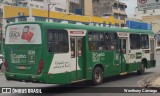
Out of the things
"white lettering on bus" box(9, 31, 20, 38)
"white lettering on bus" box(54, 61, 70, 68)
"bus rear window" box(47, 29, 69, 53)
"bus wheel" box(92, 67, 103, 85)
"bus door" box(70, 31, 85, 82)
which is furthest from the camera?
"bus wheel" box(92, 67, 103, 85)

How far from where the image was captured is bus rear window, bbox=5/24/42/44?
1380 centimetres

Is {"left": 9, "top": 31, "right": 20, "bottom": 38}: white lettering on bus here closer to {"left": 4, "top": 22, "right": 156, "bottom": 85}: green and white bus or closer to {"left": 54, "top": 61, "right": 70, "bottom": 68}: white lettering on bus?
{"left": 4, "top": 22, "right": 156, "bottom": 85}: green and white bus

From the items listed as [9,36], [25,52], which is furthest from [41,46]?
[9,36]

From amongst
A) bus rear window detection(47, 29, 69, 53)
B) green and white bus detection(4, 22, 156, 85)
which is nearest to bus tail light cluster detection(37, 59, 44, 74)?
green and white bus detection(4, 22, 156, 85)

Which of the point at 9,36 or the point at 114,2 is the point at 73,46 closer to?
the point at 9,36

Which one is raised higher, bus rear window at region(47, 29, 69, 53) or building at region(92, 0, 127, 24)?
building at region(92, 0, 127, 24)

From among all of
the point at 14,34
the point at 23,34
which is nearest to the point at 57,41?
the point at 23,34

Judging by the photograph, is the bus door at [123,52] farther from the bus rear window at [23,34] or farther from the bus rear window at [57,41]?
the bus rear window at [23,34]

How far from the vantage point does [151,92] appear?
543 inches

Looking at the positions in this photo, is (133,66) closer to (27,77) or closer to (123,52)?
(123,52)

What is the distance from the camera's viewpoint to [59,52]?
14383mm

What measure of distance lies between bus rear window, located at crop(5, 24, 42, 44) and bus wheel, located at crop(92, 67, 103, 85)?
386 centimetres

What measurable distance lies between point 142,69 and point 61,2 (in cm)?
6892

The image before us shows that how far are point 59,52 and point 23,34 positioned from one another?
1542 mm
